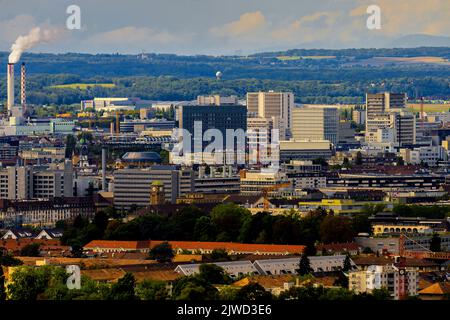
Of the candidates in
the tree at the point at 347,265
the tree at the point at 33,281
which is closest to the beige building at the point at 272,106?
the tree at the point at 347,265

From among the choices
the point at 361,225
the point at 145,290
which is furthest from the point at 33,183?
the point at 145,290

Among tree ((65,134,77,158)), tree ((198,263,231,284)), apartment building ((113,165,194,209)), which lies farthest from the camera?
tree ((65,134,77,158))

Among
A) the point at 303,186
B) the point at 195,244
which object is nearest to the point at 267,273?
the point at 195,244

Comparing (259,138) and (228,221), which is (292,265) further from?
(259,138)

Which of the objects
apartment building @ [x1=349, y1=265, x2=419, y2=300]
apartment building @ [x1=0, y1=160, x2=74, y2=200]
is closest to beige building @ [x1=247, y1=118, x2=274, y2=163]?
apartment building @ [x1=0, y1=160, x2=74, y2=200]

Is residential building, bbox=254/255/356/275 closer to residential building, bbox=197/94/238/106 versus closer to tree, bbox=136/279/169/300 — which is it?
tree, bbox=136/279/169/300
